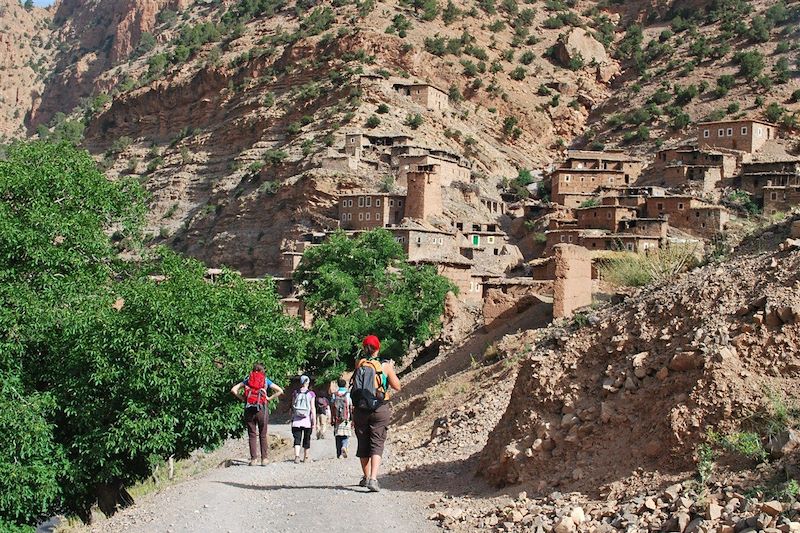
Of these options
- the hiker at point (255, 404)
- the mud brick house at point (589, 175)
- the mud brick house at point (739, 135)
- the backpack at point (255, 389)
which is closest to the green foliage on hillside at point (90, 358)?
the hiker at point (255, 404)

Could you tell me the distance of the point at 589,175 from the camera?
2383 inches

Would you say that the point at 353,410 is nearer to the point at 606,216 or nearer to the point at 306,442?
the point at 306,442

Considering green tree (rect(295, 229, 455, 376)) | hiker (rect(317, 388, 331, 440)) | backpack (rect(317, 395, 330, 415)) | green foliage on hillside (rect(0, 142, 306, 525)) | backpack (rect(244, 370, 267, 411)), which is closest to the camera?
backpack (rect(244, 370, 267, 411))

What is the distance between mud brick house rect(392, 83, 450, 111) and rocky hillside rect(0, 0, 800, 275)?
3.05 ft

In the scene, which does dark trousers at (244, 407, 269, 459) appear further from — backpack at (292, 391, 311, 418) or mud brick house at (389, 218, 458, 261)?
mud brick house at (389, 218, 458, 261)

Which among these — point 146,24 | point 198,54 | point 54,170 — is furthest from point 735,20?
point 54,170

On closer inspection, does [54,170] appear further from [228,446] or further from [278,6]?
[278,6]

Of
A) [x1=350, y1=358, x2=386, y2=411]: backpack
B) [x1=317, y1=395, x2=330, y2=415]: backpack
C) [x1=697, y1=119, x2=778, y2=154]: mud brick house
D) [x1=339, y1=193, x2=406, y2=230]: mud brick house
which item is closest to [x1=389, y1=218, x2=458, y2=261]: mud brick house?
[x1=339, y1=193, x2=406, y2=230]: mud brick house

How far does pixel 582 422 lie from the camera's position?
9.07 m

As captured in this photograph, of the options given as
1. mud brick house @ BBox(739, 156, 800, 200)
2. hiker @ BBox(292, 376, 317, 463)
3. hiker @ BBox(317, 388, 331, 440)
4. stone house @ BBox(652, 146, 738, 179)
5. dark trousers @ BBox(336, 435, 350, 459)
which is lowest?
hiker @ BBox(317, 388, 331, 440)

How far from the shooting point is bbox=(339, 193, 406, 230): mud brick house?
5422 cm

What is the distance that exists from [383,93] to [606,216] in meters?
24.6

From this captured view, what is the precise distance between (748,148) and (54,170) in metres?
49.5

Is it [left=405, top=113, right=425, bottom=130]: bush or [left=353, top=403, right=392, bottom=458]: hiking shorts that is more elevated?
[left=405, top=113, right=425, bottom=130]: bush
